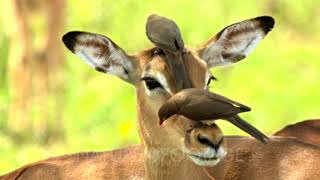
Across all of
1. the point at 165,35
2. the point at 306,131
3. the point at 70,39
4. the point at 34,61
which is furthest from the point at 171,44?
the point at 34,61

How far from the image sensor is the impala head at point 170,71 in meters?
5.31

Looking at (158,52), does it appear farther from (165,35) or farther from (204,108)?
(204,108)

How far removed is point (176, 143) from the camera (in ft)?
18.4

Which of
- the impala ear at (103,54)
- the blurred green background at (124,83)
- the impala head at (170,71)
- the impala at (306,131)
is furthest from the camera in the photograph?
the blurred green background at (124,83)

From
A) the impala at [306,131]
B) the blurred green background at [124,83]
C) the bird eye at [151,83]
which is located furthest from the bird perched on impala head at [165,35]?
the blurred green background at [124,83]

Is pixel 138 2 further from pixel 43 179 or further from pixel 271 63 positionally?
pixel 43 179

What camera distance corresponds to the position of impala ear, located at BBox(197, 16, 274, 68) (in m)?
6.11

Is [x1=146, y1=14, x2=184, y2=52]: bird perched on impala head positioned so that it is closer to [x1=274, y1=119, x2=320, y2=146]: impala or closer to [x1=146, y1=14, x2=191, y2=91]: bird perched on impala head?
[x1=146, y1=14, x2=191, y2=91]: bird perched on impala head

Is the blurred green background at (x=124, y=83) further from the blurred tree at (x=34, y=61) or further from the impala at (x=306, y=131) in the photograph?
the impala at (x=306, y=131)

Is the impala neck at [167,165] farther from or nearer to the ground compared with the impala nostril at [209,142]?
nearer to the ground

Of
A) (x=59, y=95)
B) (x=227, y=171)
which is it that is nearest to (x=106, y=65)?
(x=227, y=171)

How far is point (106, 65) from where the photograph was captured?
6164mm

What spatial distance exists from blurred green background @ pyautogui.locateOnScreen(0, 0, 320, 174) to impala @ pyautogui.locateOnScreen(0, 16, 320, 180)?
2629 mm

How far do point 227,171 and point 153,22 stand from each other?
1109mm
